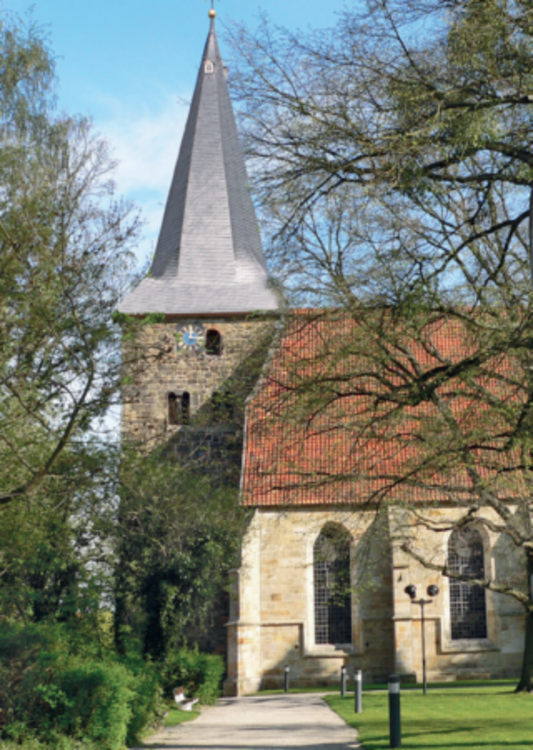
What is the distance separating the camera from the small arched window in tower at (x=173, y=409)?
26.8m

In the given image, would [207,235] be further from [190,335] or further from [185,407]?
[185,407]

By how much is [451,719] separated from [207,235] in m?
19.3

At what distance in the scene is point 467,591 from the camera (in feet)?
76.9

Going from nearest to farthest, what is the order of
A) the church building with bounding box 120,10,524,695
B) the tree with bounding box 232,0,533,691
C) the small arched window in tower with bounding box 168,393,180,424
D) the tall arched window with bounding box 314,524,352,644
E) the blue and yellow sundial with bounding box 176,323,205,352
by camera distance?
1. the tree with bounding box 232,0,533,691
2. the church building with bounding box 120,10,524,695
3. the tall arched window with bounding box 314,524,352,644
4. the small arched window in tower with bounding box 168,393,180,424
5. the blue and yellow sundial with bounding box 176,323,205,352

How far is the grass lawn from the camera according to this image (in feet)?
31.7

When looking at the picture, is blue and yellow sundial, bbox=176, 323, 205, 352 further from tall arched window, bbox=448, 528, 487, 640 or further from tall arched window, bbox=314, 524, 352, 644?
tall arched window, bbox=448, 528, 487, 640

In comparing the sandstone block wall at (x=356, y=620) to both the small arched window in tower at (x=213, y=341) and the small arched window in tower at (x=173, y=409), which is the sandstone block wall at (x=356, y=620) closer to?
the small arched window in tower at (x=173, y=409)

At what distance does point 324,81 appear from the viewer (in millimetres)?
8273

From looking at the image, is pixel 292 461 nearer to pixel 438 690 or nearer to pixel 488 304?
pixel 488 304

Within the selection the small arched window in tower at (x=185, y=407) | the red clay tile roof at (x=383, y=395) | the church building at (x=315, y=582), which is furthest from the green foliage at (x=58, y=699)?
the small arched window in tower at (x=185, y=407)

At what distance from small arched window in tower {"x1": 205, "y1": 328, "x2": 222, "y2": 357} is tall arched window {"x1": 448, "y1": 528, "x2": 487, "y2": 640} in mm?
9302

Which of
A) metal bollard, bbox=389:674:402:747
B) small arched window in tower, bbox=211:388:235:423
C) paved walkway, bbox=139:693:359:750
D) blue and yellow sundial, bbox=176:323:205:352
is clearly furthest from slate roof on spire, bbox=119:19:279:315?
metal bollard, bbox=389:674:402:747

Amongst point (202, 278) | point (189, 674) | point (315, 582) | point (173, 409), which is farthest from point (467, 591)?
point (202, 278)

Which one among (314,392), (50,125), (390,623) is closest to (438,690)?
(390,623)
